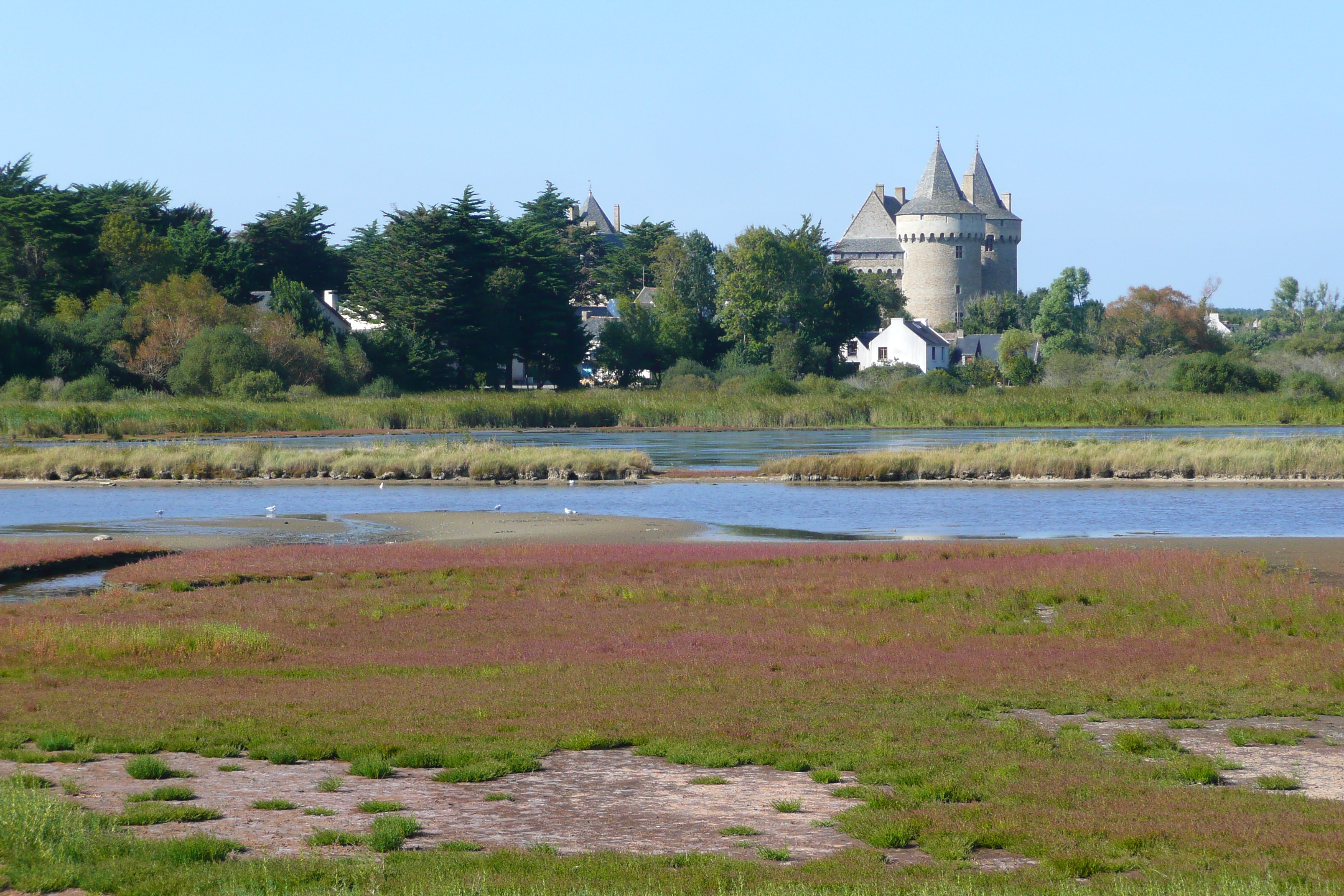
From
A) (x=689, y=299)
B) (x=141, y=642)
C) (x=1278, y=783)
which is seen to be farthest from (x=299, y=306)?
(x=1278, y=783)

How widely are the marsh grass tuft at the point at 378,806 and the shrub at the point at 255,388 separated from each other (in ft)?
249

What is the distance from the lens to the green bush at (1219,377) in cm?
8988

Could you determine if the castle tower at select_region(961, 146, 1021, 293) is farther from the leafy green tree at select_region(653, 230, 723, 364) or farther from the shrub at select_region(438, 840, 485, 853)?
the shrub at select_region(438, 840, 485, 853)

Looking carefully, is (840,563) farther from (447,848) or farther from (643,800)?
(447,848)

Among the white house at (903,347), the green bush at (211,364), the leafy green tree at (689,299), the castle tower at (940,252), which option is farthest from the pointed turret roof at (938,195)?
the green bush at (211,364)

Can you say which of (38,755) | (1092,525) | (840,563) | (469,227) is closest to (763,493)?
(1092,525)

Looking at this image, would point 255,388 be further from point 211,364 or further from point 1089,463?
point 1089,463

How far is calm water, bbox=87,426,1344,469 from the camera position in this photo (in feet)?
Answer: 202

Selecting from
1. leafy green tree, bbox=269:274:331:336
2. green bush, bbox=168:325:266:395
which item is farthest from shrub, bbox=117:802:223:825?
leafy green tree, bbox=269:274:331:336

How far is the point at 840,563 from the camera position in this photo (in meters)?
24.7

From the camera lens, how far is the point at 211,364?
8331 centimetres

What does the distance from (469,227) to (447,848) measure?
9483 cm

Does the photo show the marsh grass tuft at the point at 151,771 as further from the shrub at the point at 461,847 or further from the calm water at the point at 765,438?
the calm water at the point at 765,438

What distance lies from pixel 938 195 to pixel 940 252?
764cm
